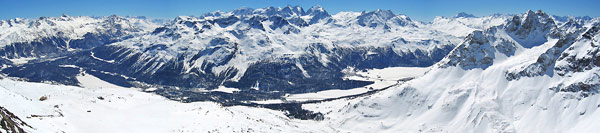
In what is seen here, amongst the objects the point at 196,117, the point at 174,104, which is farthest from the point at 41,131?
the point at 174,104

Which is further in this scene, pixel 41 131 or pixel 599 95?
pixel 599 95

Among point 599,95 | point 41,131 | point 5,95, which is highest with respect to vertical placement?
point 599,95

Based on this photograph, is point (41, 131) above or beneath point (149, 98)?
beneath

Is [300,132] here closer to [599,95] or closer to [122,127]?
[122,127]

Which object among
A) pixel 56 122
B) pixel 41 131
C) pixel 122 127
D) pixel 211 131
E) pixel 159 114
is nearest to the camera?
pixel 41 131

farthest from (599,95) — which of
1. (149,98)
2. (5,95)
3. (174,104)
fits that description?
(5,95)

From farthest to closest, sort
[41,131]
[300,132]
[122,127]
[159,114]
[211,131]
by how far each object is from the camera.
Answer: [300,132] < [159,114] < [211,131] < [122,127] < [41,131]

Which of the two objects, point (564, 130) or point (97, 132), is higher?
point (564, 130)

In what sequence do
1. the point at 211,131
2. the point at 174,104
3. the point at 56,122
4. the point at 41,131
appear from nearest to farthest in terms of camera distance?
1. the point at 41,131
2. the point at 56,122
3. the point at 211,131
4. the point at 174,104

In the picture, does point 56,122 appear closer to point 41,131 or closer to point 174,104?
point 41,131
